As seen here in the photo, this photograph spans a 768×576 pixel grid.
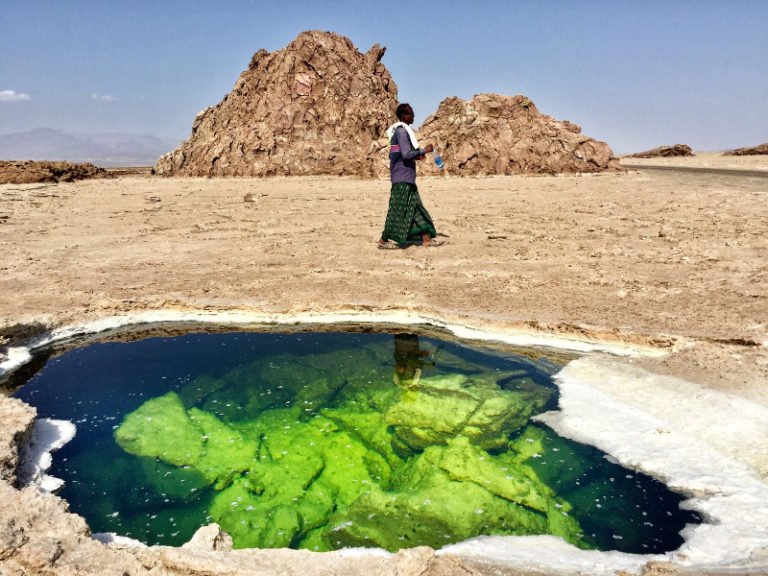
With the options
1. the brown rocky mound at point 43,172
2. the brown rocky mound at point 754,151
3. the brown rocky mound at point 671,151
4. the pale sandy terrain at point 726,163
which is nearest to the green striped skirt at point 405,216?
the brown rocky mound at point 43,172

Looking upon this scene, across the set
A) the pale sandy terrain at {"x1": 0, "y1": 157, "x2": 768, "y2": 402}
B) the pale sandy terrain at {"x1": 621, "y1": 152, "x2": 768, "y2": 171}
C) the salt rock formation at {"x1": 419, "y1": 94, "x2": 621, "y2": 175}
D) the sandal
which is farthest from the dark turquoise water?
the pale sandy terrain at {"x1": 621, "y1": 152, "x2": 768, "y2": 171}

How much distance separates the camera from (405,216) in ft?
25.2

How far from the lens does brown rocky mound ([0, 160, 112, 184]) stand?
1769cm

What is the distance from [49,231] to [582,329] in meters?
8.69

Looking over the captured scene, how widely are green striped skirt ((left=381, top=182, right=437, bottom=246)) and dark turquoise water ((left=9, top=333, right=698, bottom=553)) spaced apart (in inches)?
103

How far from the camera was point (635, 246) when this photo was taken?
300 inches

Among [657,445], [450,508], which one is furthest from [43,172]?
[657,445]

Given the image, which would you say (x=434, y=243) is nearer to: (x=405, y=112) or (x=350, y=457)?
(x=405, y=112)

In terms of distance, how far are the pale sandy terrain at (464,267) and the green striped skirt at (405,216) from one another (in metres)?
0.27

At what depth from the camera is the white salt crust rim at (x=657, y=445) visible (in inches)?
98.6

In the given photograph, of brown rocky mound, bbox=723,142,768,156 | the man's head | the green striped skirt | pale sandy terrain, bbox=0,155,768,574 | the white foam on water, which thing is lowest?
the white foam on water

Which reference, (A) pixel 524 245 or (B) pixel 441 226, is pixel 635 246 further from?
(B) pixel 441 226

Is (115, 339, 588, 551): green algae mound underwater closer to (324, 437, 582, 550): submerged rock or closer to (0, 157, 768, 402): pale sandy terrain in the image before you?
(324, 437, 582, 550): submerged rock

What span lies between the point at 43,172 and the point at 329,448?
61.0 ft
